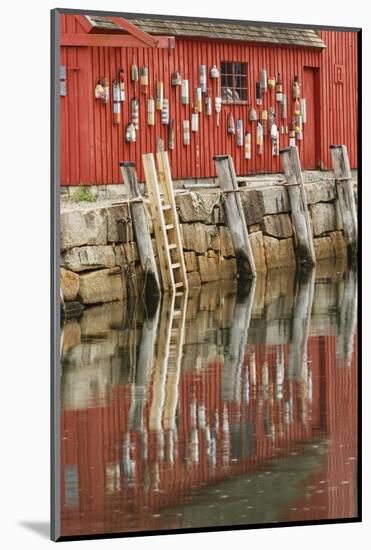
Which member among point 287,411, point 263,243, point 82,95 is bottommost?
point 287,411

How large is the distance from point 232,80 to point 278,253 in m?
0.96

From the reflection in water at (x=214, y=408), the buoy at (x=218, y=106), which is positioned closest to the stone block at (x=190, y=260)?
the reflection in water at (x=214, y=408)

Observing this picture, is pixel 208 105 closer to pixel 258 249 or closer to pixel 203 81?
pixel 203 81

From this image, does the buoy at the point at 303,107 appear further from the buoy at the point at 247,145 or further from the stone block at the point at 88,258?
the stone block at the point at 88,258

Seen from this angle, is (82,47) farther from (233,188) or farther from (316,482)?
(316,482)

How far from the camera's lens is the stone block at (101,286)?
7.97m

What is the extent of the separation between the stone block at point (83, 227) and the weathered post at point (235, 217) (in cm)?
68

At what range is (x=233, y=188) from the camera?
27.8 ft

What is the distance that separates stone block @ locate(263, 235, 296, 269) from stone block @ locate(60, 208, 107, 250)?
0.94 meters

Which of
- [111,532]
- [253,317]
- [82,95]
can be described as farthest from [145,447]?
[82,95]

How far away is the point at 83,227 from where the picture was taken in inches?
316

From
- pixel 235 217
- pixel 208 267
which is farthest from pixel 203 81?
pixel 208 267

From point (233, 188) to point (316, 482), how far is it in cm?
158

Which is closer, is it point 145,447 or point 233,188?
point 145,447
